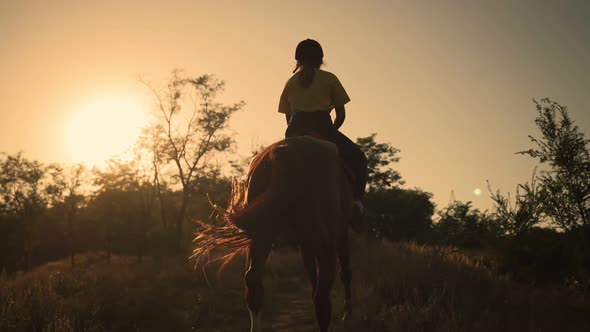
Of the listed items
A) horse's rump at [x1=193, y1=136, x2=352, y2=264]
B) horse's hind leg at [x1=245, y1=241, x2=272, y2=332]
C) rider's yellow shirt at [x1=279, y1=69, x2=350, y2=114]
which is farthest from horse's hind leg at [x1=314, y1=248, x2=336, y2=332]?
rider's yellow shirt at [x1=279, y1=69, x2=350, y2=114]

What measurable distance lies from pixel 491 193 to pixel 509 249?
1564mm

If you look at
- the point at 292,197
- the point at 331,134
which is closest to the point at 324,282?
the point at 292,197

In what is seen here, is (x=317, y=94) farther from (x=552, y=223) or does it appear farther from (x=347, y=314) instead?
(x=552, y=223)

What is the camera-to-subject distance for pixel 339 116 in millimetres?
4840

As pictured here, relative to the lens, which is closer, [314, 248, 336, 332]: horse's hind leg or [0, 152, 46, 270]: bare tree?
[314, 248, 336, 332]: horse's hind leg

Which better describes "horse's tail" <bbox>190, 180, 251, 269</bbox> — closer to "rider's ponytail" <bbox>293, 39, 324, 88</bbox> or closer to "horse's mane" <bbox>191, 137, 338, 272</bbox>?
"horse's mane" <bbox>191, 137, 338, 272</bbox>

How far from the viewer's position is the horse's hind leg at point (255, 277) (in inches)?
135

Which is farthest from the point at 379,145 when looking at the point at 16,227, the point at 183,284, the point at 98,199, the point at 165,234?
the point at 183,284

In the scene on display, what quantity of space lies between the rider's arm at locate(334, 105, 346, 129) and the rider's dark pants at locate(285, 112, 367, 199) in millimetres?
165

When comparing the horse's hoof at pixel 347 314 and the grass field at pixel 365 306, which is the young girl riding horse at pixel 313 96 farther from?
the grass field at pixel 365 306

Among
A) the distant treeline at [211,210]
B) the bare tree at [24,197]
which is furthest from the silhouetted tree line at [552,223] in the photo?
the bare tree at [24,197]

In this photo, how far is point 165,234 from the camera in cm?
3978

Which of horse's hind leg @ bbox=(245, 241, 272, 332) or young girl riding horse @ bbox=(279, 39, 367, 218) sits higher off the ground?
young girl riding horse @ bbox=(279, 39, 367, 218)

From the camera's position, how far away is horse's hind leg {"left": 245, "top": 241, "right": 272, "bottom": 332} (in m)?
3.44
